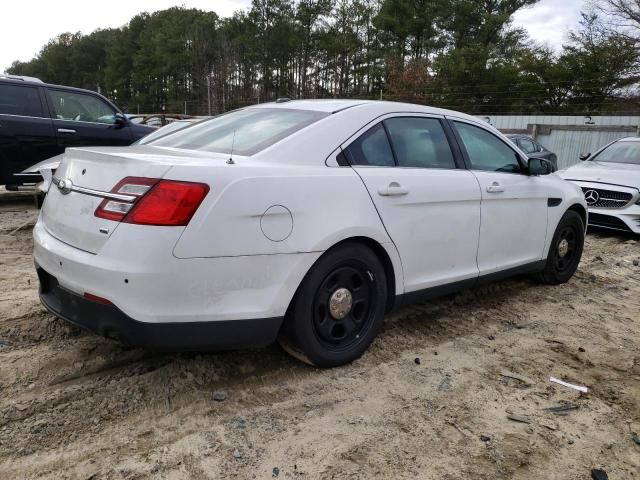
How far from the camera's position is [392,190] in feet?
10.1

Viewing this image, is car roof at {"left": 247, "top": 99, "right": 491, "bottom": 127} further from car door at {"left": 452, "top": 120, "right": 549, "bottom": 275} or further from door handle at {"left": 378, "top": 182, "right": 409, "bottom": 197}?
door handle at {"left": 378, "top": 182, "right": 409, "bottom": 197}

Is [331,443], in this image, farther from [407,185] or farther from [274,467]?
[407,185]

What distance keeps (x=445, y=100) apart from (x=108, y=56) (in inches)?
2497

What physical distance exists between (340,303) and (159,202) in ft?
3.83

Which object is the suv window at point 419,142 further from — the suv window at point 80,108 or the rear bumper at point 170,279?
the suv window at point 80,108

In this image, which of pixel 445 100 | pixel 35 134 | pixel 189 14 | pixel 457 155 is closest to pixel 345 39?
pixel 445 100

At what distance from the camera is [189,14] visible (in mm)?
60281

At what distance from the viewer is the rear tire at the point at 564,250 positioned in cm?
479

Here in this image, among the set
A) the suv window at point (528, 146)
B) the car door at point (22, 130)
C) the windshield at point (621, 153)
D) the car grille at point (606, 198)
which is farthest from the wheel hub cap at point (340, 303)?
the suv window at point (528, 146)

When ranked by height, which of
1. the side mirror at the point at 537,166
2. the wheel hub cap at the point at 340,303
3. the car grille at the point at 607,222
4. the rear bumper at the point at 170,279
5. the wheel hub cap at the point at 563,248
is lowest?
the car grille at the point at 607,222

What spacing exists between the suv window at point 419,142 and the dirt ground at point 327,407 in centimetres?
119

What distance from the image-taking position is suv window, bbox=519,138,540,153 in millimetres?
14406

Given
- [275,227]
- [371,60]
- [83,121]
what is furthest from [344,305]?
[371,60]

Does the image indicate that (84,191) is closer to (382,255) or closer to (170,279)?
(170,279)
